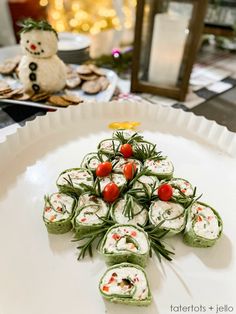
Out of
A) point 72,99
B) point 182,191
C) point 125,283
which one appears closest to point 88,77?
point 72,99

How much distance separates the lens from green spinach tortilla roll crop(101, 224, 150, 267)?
2.29ft

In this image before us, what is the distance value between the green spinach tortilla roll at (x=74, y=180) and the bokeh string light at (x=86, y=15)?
1.41 m

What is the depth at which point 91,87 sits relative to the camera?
1.41 m

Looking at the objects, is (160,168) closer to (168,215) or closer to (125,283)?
(168,215)

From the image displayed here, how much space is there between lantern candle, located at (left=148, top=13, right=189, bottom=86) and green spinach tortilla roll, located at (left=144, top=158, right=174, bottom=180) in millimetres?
674

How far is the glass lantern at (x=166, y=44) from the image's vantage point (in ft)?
4.31

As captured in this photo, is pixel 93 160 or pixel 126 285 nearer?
→ pixel 126 285

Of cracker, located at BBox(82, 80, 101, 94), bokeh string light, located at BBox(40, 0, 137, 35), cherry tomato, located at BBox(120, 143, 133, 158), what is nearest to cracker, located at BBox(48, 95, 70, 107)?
cracker, located at BBox(82, 80, 101, 94)

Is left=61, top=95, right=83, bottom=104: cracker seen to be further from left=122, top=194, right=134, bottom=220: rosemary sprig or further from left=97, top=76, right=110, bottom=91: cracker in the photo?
left=122, top=194, right=134, bottom=220: rosemary sprig

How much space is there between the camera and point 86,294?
67 cm

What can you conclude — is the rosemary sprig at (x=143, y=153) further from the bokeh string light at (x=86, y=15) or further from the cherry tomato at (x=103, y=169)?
the bokeh string light at (x=86, y=15)

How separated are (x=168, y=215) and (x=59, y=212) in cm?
30

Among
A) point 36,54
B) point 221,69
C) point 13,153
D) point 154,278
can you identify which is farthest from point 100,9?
point 154,278

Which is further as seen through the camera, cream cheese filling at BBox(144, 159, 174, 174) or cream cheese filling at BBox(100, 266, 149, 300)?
cream cheese filling at BBox(144, 159, 174, 174)
